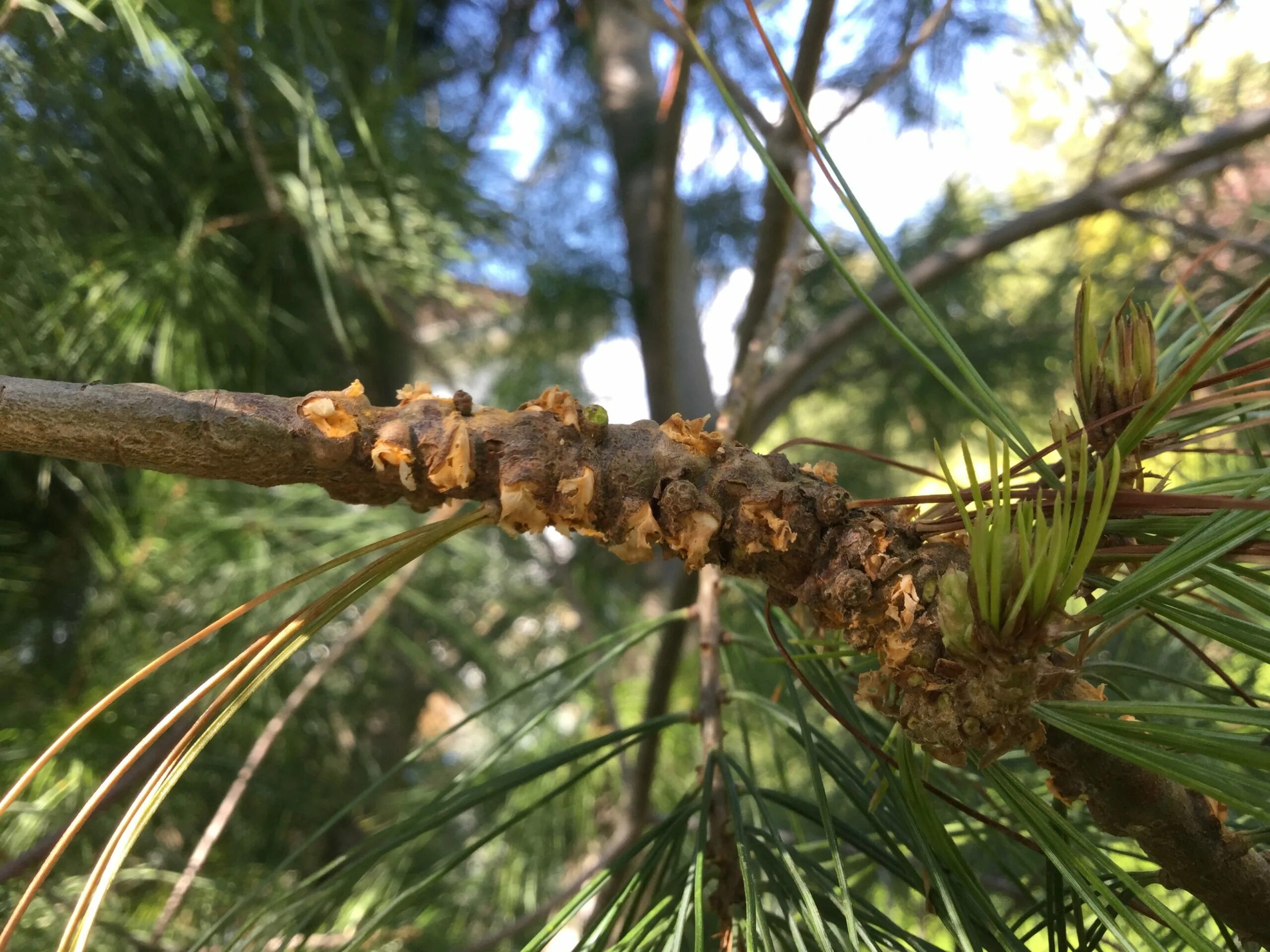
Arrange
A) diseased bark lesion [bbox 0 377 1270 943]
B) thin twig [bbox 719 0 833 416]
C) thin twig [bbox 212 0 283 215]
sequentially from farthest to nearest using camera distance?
thin twig [bbox 212 0 283 215], thin twig [bbox 719 0 833 416], diseased bark lesion [bbox 0 377 1270 943]

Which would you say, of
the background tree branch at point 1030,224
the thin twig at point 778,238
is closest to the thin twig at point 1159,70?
the background tree branch at point 1030,224

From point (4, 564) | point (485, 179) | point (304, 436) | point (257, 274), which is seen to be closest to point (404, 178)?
point (257, 274)

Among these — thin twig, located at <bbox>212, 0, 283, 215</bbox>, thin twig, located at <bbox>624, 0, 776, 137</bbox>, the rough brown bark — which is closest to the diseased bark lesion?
the rough brown bark

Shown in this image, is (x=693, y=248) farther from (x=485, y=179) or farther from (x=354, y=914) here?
(x=354, y=914)

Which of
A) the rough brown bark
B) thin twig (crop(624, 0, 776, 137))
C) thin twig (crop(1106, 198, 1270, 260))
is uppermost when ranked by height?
thin twig (crop(624, 0, 776, 137))

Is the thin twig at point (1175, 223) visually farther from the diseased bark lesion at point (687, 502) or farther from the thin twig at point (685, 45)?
the diseased bark lesion at point (687, 502)

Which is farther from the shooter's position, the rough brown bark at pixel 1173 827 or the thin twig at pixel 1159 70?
the thin twig at pixel 1159 70

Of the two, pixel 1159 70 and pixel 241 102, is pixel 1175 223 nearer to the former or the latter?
pixel 1159 70

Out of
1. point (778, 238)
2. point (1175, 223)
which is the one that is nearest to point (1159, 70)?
point (1175, 223)

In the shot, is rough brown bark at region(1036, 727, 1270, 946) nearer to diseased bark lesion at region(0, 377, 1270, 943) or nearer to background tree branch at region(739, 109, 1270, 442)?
diseased bark lesion at region(0, 377, 1270, 943)
